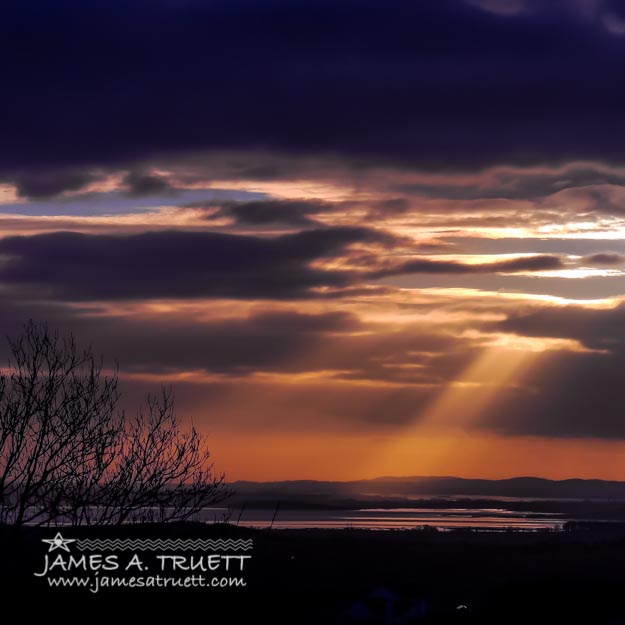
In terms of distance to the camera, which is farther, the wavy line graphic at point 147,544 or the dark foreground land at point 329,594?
the wavy line graphic at point 147,544

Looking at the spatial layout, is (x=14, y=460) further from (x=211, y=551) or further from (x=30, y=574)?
(x=211, y=551)

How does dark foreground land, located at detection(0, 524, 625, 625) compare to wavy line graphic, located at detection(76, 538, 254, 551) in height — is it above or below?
below

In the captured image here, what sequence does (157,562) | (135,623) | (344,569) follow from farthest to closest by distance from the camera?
(344,569) → (157,562) → (135,623)

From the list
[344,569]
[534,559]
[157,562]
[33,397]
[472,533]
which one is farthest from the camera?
[472,533]

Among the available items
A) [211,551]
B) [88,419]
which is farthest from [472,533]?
[88,419]

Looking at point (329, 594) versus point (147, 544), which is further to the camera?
point (147, 544)

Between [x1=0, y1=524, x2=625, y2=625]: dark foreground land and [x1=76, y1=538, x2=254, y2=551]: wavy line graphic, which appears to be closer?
[x1=0, y1=524, x2=625, y2=625]: dark foreground land

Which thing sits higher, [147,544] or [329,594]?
[147,544]

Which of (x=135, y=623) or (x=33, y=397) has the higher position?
(x=33, y=397)

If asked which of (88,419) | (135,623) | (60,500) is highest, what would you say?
(88,419)

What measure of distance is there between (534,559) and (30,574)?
84.0 ft

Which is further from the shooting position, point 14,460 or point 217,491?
point 217,491

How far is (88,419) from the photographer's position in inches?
1187

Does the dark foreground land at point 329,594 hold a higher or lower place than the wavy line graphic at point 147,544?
lower
